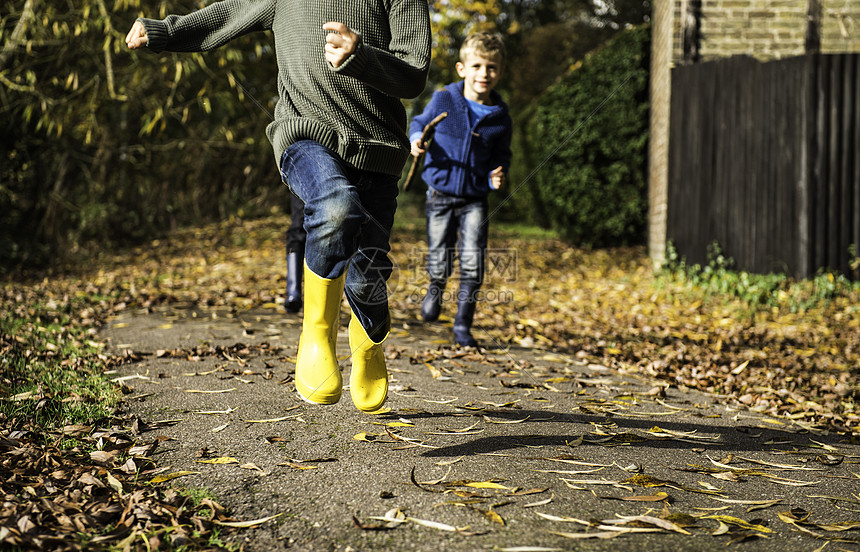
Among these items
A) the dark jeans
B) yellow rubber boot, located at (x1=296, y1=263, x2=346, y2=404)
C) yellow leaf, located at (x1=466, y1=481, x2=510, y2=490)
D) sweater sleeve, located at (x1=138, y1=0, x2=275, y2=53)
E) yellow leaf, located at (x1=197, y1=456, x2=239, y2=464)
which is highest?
sweater sleeve, located at (x1=138, y1=0, x2=275, y2=53)

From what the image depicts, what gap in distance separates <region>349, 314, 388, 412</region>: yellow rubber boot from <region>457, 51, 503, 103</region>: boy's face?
7.60 ft

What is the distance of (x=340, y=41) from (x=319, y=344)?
1.10m

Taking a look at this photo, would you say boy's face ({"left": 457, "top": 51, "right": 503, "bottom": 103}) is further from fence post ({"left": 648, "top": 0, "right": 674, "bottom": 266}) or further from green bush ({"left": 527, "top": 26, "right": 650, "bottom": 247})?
green bush ({"left": 527, "top": 26, "right": 650, "bottom": 247})

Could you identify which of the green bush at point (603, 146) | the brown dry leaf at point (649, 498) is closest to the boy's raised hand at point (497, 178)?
the brown dry leaf at point (649, 498)

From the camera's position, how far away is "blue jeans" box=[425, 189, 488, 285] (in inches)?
181

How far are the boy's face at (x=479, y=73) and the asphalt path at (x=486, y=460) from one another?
179 cm

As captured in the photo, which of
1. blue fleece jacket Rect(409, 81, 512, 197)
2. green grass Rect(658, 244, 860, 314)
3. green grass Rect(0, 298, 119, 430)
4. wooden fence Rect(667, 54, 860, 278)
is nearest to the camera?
green grass Rect(0, 298, 119, 430)

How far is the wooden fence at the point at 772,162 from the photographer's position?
6.83 metres

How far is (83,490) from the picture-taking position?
7.42ft

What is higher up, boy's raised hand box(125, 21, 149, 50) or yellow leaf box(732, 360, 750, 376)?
boy's raised hand box(125, 21, 149, 50)

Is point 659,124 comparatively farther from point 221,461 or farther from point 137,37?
point 221,461

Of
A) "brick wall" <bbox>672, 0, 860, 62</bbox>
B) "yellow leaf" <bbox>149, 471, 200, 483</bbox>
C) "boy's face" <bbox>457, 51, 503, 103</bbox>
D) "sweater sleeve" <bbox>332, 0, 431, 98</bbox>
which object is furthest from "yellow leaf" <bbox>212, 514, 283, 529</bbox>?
"brick wall" <bbox>672, 0, 860, 62</bbox>

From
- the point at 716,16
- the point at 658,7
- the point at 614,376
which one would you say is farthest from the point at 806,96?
the point at 614,376

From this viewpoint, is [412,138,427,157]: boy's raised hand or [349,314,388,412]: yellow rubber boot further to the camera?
[412,138,427,157]: boy's raised hand
